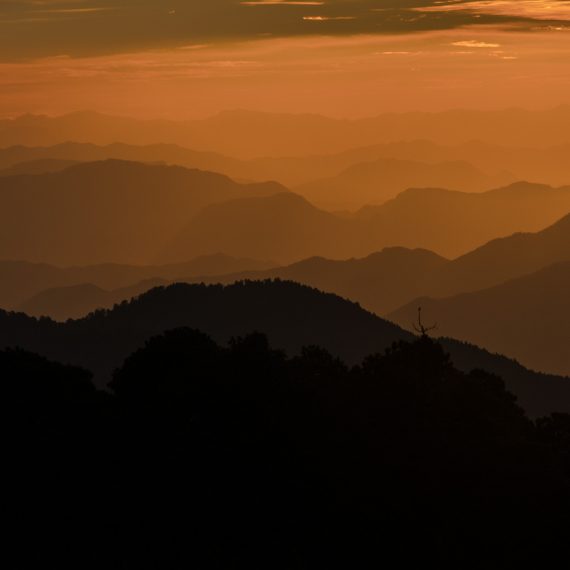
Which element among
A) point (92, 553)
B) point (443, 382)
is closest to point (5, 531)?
point (92, 553)

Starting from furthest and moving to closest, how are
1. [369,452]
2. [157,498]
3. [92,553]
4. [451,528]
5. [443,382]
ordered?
[443,382], [369,452], [451,528], [157,498], [92,553]

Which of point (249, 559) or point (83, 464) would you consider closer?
point (249, 559)

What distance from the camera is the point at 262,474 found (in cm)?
6525

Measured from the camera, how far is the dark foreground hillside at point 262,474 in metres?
58.2

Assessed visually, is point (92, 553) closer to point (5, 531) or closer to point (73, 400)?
point (5, 531)

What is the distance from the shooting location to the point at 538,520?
68250 millimetres

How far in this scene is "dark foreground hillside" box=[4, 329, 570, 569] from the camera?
Answer: 191 feet

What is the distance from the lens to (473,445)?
7475 cm

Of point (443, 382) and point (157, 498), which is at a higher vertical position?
point (157, 498)

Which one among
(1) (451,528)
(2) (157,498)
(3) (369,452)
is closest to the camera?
(2) (157,498)

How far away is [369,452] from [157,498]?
13.8 meters

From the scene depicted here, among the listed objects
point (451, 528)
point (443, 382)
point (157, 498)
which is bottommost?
point (443, 382)

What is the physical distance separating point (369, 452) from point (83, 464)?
15.6 metres

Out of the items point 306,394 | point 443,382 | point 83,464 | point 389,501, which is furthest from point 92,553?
point 443,382
